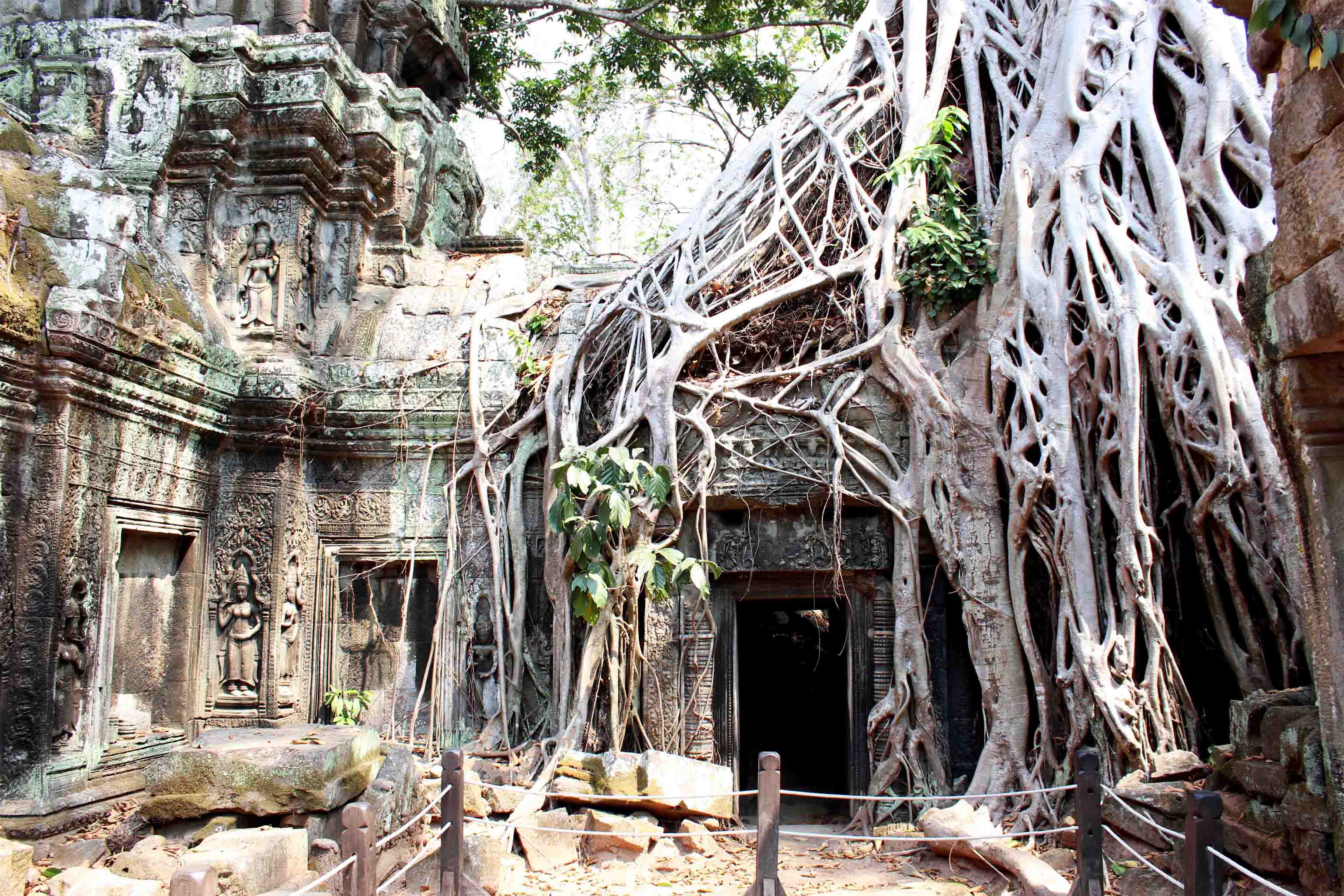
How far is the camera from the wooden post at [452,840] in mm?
3629

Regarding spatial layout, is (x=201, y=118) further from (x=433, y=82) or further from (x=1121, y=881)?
(x=1121, y=881)

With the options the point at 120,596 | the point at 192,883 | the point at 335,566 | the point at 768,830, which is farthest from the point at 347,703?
the point at 192,883

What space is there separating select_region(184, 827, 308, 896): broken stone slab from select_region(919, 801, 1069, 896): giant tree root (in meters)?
2.61

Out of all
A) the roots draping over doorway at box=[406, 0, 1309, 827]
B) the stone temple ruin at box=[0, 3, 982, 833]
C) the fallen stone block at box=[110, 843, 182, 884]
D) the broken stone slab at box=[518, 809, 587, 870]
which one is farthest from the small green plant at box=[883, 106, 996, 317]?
the fallen stone block at box=[110, 843, 182, 884]

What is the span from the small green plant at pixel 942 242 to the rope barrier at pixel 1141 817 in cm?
277

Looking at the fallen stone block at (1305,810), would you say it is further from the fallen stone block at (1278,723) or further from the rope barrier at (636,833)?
the rope barrier at (636,833)

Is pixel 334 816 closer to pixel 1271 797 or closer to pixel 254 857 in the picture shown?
pixel 254 857

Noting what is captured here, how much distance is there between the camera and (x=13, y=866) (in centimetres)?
352

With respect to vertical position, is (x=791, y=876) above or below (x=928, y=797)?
below

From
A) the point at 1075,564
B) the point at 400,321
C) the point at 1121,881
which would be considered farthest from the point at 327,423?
the point at 1121,881

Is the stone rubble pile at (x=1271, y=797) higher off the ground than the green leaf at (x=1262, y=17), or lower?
lower

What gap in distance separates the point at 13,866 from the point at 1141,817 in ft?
12.4

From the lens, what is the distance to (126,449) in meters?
5.21

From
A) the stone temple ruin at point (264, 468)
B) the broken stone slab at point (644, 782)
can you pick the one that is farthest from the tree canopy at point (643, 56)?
A: the broken stone slab at point (644, 782)
